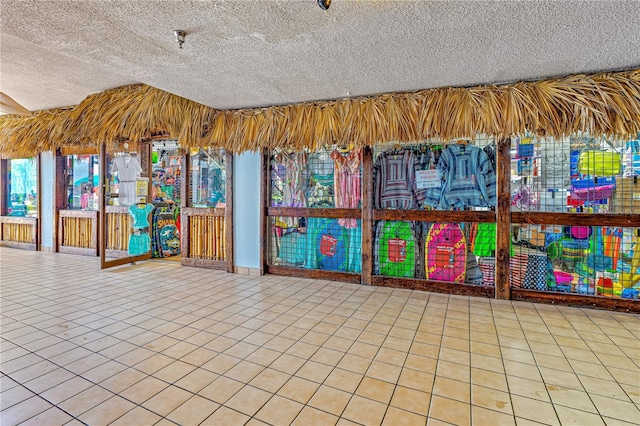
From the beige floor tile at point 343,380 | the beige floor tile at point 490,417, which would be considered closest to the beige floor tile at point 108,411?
the beige floor tile at point 343,380

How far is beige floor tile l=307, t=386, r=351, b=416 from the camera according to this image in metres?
1.81

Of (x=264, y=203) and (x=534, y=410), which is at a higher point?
(x=264, y=203)

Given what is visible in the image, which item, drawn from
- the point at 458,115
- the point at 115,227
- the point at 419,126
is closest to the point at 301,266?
the point at 419,126

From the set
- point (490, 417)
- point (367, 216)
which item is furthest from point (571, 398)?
point (367, 216)

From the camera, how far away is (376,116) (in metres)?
3.87

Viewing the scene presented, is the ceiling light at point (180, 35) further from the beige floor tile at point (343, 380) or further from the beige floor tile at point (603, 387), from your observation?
the beige floor tile at point (603, 387)

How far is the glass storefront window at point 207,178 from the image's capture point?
5.21 metres

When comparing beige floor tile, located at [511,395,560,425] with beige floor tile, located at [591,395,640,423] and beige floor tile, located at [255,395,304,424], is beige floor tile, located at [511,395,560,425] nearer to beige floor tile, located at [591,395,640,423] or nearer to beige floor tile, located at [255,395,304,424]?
beige floor tile, located at [591,395,640,423]

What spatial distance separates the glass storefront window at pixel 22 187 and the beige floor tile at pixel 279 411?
7.73m

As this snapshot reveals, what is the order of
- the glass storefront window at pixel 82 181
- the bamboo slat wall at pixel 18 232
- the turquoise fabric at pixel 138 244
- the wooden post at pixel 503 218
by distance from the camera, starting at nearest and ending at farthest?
1. the wooden post at pixel 503 218
2. the turquoise fabric at pixel 138 244
3. the glass storefront window at pixel 82 181
4. the bamboo slat wall at pixel 18 232

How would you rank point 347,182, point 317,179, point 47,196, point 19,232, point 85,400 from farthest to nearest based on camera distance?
point 19,232 → point 47,196 → point 317,179 → point 347,182 → point 85,400

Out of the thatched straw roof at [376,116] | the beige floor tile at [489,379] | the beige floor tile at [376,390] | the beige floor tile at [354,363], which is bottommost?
the beige floor tile at [376,390]

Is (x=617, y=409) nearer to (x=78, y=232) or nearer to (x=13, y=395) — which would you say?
(x=13, y=395)

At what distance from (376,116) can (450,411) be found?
3093 mm
